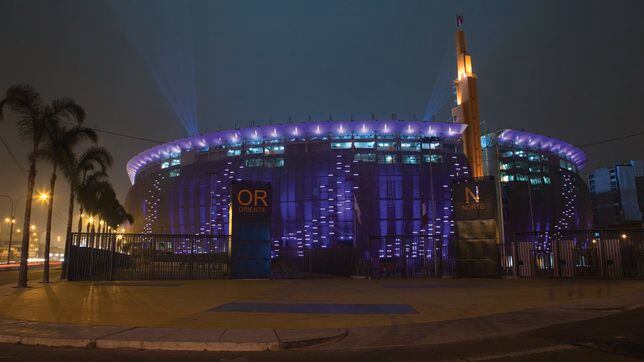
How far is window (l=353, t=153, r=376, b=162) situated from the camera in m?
69.6

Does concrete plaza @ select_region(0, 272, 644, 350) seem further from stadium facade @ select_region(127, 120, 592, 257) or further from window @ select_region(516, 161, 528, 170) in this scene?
window @ select_region(516, 161, 528, 170)

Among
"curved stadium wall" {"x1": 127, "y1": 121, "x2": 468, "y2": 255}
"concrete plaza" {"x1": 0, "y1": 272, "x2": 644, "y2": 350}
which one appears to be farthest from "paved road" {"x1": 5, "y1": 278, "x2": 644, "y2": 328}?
"curved stadium wall" {"x1": 127, "y1": 121, "x2": 468, "y2": 255}

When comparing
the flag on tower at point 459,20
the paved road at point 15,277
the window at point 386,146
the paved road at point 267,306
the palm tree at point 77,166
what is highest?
the flag on tower at point 459,20

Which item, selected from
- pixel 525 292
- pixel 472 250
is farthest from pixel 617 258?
pixel 525 292

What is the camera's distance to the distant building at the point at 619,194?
5138 inches

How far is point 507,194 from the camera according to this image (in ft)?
240

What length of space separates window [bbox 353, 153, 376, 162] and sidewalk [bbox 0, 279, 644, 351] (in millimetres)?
52951

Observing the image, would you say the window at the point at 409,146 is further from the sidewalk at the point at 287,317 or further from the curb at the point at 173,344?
the curb at the point at 173,344

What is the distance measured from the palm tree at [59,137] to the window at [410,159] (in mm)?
51045

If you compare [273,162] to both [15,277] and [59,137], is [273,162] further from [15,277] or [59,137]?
[59,137]

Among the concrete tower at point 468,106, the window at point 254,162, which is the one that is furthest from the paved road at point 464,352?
the window at point 254,162

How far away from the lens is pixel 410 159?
70625mm

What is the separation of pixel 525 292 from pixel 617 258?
1163 centimetres

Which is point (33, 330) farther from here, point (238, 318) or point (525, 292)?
point (525, 292)
